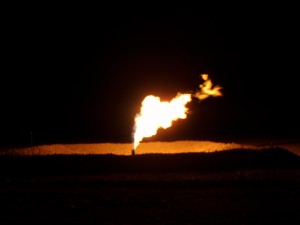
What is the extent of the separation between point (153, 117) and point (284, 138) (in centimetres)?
773

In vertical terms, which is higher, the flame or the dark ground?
the flame

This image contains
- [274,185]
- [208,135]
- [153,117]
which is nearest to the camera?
[274,185]

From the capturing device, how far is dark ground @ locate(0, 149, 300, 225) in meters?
8.86

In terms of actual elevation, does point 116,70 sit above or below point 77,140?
Result: above

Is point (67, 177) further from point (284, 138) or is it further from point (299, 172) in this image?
point (284, 138)

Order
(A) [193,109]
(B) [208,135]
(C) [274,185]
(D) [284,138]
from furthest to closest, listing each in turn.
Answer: (A) [193,109]
(B) [208,135]
(D) [284,138]
(C) [274,185]

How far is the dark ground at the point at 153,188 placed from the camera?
349 inches

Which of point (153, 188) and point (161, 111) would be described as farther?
point (161, 111)

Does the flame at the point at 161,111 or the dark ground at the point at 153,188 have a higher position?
the flame at the point at 161,111

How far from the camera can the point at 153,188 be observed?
1140cm

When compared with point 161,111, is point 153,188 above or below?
below

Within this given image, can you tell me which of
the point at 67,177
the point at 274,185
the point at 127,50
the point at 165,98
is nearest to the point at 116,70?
the point at 127,50

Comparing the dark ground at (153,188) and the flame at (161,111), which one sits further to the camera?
the flame at (161,111)

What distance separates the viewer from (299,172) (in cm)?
1305
